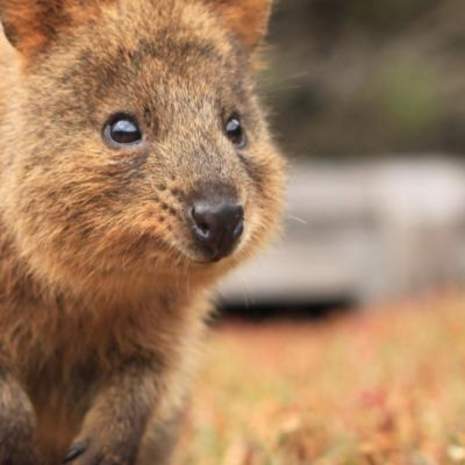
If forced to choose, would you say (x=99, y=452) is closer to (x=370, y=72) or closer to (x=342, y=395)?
(x=342, y=395)

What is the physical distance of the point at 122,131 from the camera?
530 centimetres

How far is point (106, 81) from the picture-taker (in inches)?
212

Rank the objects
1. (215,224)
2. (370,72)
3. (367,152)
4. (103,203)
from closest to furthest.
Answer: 1. (215,224)
2. (103,203)
3. (370,72)
4. (367,152)

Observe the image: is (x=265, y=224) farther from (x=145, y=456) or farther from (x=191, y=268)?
(x=145, y=456)

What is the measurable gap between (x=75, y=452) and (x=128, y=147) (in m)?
1.30

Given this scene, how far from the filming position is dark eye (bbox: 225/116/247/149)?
557 cm

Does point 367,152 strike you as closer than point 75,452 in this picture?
No

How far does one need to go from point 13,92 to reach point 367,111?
14006mm

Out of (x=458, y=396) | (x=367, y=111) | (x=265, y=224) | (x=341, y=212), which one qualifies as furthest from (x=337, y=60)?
(x=265, y=224)

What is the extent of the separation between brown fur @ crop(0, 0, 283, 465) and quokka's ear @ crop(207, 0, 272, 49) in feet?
0.87

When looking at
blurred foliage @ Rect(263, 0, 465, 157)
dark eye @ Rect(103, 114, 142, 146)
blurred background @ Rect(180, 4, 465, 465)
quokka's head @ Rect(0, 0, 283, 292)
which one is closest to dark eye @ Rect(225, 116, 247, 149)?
quokka's head @ Rect(0, 0, 283, 292)

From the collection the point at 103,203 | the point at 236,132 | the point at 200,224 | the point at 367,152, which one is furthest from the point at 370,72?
the point at 200,224

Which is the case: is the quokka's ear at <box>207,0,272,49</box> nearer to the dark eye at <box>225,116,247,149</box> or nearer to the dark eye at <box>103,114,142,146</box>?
the dark eye at <box>225,116,247,149</box>

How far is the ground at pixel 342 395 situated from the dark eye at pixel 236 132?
1.41 m
